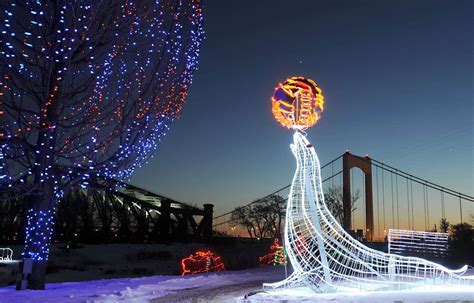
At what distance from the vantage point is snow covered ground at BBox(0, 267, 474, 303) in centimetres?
844

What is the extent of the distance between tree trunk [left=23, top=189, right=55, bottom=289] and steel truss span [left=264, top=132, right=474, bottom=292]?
16.8 ft

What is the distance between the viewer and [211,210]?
51.8m

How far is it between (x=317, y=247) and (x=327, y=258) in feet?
1.33

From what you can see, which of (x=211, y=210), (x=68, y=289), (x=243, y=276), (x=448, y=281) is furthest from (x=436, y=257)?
(x=211, y=210)

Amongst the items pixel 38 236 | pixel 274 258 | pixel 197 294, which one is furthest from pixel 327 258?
pixel 274 258

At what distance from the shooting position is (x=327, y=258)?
387 inches

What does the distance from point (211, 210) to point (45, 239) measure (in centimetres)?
4067

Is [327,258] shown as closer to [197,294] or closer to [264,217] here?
[197,294]

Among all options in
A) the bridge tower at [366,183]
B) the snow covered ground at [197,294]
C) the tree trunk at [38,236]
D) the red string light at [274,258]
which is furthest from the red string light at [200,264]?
the bridge tower at [366,183]

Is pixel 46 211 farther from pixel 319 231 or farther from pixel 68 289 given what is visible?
pixel 319 231

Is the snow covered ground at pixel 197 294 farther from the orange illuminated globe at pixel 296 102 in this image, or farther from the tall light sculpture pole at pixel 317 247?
the orange illuminated globe at pixel 296 102

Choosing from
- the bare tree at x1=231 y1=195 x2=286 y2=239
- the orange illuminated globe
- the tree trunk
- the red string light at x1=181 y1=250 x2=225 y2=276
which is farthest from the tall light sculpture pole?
the bare tree at x1=231 y1=195 x2=286 y2=239

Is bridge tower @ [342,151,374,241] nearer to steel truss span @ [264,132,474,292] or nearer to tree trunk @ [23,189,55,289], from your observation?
steel truss span @ [264,132,474,292]

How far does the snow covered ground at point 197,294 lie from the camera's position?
8438 mm
